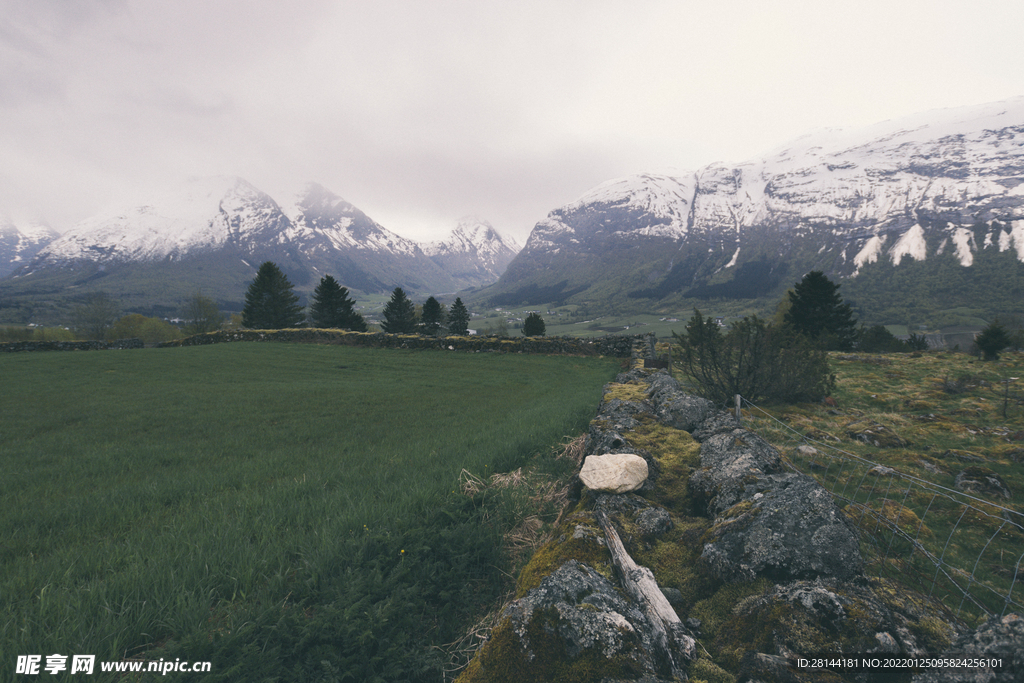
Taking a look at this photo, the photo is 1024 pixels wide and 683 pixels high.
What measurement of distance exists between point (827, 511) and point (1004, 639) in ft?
3.13

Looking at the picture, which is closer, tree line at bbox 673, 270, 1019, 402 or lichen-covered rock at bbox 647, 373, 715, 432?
lichen-covered rock at bbox 647, 373, 715, 432

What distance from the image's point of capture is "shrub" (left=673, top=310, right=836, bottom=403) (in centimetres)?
979

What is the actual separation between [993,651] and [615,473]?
7.88 feet

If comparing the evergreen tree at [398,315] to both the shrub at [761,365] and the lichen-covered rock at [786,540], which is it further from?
the lichen-covered rock at [786,540]

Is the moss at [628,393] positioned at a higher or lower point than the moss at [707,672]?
higher

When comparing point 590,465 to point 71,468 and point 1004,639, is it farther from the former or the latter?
point 71,468

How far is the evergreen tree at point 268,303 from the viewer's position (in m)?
51.8

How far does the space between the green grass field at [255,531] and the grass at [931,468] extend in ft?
11.0

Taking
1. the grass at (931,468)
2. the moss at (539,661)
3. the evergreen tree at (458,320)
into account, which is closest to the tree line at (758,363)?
the grass at (931,468)

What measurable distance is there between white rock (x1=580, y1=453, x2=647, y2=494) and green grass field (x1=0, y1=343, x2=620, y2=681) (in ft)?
3.31

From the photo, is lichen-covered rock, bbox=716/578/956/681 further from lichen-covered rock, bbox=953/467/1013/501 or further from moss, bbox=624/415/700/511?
lichen-covered rock, bbox=953/467/1013/501

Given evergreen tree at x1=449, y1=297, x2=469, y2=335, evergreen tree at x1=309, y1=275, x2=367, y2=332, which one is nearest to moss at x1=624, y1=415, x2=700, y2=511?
evergreen tree at x1=309, y1=275, x2=367, y2=332

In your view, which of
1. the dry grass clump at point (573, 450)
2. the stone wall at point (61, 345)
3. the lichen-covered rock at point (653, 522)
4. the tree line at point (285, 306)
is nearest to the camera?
the lichen-covered rock at point (653, 522)

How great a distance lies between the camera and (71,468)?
6.27 m
